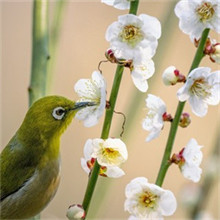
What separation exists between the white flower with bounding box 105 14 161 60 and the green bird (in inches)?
46.0

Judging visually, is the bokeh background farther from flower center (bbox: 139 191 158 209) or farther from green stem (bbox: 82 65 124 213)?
green stem (bbox: 82 65 124 213)

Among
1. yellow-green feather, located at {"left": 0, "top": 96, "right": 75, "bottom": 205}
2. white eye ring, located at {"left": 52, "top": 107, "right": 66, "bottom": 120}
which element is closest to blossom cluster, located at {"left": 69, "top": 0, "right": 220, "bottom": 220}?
white eye ring, located at {"left": 52, "top": 107, "right": 66, "bottom": 120}

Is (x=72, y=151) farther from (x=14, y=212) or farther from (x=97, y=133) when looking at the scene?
(x=14, y=212)

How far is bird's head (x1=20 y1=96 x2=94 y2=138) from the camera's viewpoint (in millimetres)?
2471

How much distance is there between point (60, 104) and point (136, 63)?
0.97 m

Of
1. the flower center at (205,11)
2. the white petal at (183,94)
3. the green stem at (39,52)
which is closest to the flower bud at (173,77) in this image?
the white petal at (183,94)

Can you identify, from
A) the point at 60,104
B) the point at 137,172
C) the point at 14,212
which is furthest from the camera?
the point at 137,172

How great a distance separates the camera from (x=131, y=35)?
1694 millimetres

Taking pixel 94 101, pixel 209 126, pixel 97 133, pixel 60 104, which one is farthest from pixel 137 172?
pixel 94 101

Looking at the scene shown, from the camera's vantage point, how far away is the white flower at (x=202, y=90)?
1662mm

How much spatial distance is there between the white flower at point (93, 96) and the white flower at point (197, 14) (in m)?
0.34

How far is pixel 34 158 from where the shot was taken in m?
2.95

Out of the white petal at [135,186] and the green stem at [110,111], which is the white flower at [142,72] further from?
the white petal at [135,186]

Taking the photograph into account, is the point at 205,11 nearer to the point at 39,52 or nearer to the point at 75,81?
the point at 39,52
